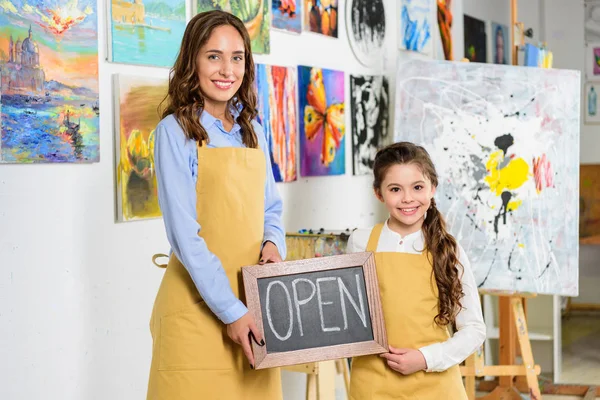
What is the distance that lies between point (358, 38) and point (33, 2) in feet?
6.20

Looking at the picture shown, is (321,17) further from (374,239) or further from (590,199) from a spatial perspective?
(590,199)

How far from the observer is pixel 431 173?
79.8 inches

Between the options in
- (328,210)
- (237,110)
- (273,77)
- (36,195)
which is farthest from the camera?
(328,210)

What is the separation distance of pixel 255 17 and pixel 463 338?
1.48 meters

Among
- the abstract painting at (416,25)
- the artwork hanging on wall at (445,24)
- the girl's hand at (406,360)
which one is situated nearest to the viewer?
the girl's hand at (406,360)

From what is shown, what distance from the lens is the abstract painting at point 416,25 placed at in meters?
4.15

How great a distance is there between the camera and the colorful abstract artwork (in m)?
6.42

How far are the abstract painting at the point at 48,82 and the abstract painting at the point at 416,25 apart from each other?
215 centimetres

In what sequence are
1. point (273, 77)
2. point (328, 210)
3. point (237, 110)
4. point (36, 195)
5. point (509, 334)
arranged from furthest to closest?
point (509, 334) < point (328, 210) < point (273, 77) < point (36, 195) < point (237, 110)

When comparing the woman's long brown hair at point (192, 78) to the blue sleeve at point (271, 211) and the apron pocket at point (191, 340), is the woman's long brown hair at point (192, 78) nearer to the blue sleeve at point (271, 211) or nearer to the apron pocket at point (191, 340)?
the blue sleeve at point (271, 211)

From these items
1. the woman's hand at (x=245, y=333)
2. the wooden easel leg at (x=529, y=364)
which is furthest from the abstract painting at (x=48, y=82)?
the wooden easel leg at (x=529, y=364)

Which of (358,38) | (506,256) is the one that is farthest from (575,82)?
(358,38)

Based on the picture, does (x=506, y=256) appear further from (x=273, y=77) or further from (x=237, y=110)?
(x=237, y=110)

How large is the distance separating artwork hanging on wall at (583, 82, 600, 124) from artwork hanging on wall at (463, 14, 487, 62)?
4.81 feet
